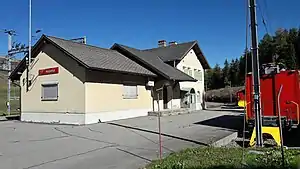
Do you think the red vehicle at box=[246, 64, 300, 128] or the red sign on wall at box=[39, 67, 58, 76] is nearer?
the red vehicle at box=[246, 64, 300, 128]

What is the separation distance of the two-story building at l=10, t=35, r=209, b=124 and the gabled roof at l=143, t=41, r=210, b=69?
600 centimetres

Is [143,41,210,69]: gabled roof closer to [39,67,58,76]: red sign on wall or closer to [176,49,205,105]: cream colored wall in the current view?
[176,49,205,105]: cream colored wall

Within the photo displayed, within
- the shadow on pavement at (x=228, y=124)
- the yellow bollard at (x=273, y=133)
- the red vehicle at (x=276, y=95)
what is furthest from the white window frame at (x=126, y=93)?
the yellow bollard at (x=273, y=133)

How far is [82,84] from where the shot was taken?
1948 centimetres

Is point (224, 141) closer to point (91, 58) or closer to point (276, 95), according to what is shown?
point (276, 95)

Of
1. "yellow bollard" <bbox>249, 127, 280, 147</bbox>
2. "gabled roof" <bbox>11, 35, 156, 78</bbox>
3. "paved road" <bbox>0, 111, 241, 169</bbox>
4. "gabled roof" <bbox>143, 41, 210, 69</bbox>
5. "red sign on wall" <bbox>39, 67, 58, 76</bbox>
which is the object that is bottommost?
"paved road" <bbox>0, 111, 241, 169</bbox>

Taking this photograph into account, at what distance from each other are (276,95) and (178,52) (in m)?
22.7

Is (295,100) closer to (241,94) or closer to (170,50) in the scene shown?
(241,94)

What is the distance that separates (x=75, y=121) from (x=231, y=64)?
69.2 metres

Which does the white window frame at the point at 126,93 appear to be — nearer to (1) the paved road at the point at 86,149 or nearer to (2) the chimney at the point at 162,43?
(1) the paved road at the point at 86,149

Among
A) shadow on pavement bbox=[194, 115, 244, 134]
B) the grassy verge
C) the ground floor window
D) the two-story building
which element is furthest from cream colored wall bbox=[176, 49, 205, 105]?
the grassy verge

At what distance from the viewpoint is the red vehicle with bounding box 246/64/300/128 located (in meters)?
11.9

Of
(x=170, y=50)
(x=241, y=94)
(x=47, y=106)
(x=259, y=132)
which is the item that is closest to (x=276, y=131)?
(x=259, y=132)

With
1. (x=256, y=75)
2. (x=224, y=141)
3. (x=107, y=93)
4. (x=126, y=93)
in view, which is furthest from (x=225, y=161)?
(x=126, y=93)
